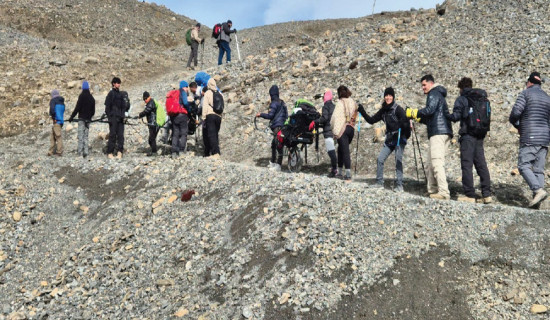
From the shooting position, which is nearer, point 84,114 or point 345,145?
point 345,145

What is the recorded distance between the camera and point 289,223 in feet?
30.6

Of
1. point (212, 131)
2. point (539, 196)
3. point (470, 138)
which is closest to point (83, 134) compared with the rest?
point (212, 131)

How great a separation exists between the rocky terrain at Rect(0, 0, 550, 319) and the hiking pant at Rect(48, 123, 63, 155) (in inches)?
39.5

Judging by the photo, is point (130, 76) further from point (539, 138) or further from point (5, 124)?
point (539, 138)

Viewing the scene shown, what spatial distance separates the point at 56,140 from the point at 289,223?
10518mm

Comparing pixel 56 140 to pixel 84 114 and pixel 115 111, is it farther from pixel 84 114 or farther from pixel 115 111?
pixel 115 111

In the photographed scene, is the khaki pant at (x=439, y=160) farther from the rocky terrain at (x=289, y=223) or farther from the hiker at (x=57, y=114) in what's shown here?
the hiker at (x=57, y=114)

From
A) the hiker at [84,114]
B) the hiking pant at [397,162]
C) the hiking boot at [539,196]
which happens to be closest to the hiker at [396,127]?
the hiking pant at [397,162]

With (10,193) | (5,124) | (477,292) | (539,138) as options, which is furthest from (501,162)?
(5,124)

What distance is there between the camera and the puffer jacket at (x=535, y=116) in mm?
10195

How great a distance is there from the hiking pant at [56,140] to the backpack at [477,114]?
12376 millimetres

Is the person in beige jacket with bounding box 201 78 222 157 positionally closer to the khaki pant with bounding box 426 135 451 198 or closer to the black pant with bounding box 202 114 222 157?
the black pant with bounding box 202 114 222 157

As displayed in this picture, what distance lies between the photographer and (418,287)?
295 inches

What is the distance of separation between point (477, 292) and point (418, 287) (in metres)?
0.83
